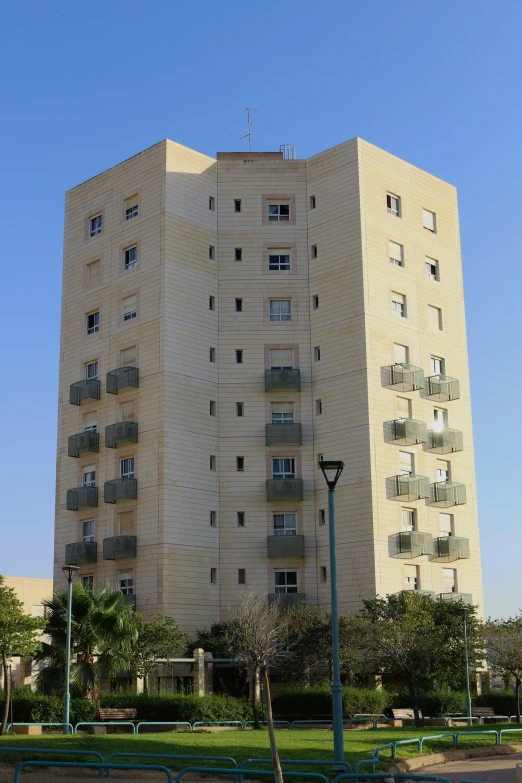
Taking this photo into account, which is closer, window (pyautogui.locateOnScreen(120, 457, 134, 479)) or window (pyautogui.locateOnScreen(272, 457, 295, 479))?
window (pyautogui.locateOnScreen(120, 457, 134, 479))

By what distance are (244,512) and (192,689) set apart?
10144 mm

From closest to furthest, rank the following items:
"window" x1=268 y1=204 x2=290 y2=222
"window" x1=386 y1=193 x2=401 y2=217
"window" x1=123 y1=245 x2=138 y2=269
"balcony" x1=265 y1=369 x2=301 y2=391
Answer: "balcony" x1=265 y1=369 x2=301 y2=391 < "window" x1=123 y1=245 x2=138 y2=269 < "window" x1=386 y1=193 x2=401 y2=217 < "window" x1=268 y1=204 x2=290 y2=222

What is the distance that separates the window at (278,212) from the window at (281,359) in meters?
7.54

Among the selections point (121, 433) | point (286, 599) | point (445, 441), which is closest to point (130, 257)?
point (121, 433)

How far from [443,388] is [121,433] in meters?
17.0

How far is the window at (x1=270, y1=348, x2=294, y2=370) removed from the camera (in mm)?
53969

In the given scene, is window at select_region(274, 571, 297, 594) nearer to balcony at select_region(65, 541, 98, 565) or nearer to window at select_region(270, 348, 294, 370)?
balcony at select_region(65, 541, 98, 565)

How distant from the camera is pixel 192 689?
146 ft

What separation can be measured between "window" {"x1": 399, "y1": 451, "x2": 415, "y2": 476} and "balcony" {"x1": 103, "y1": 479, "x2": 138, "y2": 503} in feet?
43.2

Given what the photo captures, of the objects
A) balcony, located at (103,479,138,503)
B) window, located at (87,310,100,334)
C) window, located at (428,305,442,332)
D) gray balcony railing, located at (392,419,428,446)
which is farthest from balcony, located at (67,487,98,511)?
window, located at (428,305,442,332)

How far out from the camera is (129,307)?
5428 centimetres

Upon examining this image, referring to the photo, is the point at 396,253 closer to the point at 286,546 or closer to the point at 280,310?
the point at 280,310

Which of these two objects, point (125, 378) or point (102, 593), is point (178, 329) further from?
point (102, 593)

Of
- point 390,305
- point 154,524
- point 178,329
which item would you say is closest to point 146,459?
point 154,524
